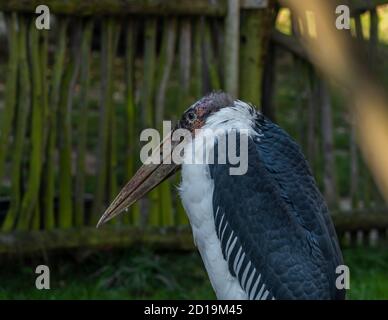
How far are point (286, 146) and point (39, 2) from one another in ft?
6.29

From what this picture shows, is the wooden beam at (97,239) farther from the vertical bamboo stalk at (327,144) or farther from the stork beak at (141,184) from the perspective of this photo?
the stork beak at (141,184)

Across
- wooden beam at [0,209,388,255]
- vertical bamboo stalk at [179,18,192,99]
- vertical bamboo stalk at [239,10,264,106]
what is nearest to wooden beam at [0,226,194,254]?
wooden beam at [0,209,388,255]

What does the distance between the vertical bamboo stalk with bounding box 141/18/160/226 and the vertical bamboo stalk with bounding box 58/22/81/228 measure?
15.7 inches

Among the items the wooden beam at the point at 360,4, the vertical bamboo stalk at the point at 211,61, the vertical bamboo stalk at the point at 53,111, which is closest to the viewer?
the vertical bamboo stalk at the point at 53,111

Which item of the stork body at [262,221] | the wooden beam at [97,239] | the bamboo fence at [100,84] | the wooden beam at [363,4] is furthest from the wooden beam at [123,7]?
the stork body at [262,221]

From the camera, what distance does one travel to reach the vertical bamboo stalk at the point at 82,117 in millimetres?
5723

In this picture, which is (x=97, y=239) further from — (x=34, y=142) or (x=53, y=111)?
(x=53, y=111)

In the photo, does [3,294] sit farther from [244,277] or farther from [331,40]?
[331,40]

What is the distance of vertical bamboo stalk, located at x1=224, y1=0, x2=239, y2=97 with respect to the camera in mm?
5902

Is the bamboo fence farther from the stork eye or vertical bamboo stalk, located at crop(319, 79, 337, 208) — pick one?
the stork eye

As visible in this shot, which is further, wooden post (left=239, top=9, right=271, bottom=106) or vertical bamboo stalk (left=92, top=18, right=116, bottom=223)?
wooden post (left=239, top=9, right=271, bottom=106)

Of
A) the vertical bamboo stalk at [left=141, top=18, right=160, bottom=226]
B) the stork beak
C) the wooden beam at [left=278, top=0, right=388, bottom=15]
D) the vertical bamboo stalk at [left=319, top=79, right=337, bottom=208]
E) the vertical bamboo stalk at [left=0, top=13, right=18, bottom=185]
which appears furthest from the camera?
the vertical bamboo stalk at [left=319, top=79, right=337, bottom=208]

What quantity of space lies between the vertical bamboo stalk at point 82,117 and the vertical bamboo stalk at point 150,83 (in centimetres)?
34
